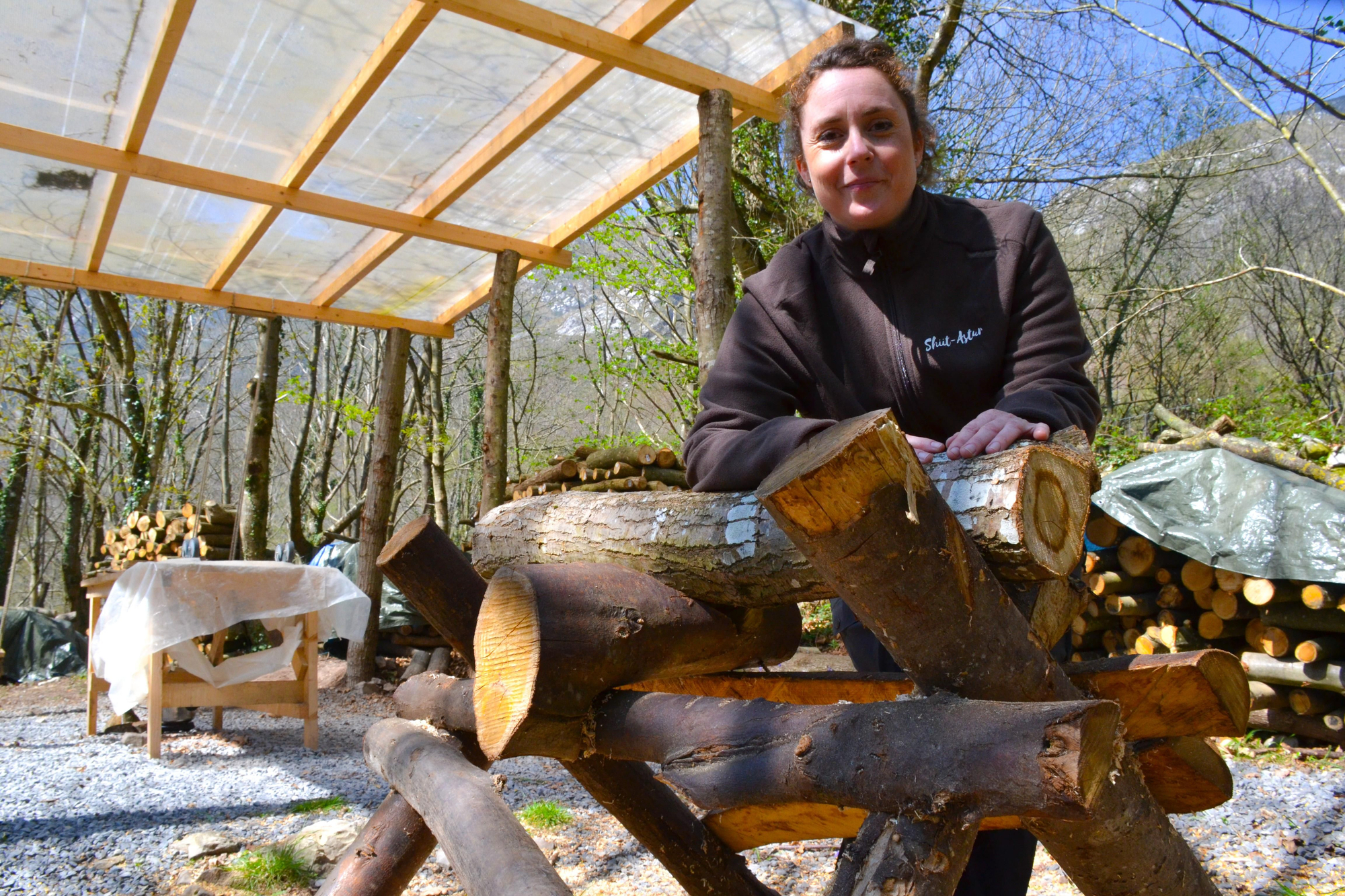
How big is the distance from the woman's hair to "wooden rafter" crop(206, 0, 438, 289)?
7.64ft

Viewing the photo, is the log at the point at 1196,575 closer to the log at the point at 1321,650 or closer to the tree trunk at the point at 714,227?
the log at the point at 1321,650

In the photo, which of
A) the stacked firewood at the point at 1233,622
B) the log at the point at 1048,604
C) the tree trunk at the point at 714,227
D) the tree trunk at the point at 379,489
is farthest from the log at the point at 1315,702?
the tree trunk at the point at 379,489

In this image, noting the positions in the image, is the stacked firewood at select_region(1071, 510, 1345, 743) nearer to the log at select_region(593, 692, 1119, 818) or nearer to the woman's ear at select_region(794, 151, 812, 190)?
the woman's ear at select_region(794, 151, 812, 190)

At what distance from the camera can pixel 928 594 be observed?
1225mm

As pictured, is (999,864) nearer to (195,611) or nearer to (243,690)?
(195,611)

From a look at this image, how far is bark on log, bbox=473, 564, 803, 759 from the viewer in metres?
1.58

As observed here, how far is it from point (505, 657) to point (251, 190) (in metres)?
4.50

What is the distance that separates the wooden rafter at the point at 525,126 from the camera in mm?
4121

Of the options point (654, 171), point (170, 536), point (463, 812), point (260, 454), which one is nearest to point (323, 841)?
point (463, 812)

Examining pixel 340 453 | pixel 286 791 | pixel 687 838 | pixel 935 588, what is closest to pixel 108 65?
pixel 286 791

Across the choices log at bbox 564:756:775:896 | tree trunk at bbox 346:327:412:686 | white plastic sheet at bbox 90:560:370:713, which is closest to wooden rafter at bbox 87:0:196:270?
white plastic sheet at bbox 90:560:370:713

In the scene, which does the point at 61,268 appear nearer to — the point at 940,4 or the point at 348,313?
the point at 348,313

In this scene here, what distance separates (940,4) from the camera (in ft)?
31.3

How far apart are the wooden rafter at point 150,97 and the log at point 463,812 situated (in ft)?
10.9
